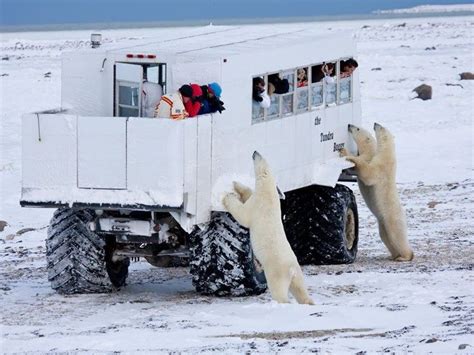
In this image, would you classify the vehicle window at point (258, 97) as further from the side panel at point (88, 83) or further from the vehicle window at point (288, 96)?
the side panel at point (88, 83)

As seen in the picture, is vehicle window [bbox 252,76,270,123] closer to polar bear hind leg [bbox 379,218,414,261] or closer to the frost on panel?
the frost on panel

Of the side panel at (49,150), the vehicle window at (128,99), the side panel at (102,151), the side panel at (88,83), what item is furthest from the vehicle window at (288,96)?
the side panel at (49,150)

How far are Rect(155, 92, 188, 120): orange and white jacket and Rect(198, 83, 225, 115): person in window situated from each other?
0.16 meters

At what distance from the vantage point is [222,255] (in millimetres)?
10227

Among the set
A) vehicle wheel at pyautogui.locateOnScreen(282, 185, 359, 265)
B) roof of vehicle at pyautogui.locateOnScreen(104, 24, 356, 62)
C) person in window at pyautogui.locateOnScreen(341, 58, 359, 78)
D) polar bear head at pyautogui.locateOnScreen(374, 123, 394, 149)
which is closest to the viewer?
roof of vehicle at pyautogui.locateOnScreen(104, 24, 356, 62)

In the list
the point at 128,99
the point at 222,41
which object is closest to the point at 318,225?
the point at 222,41

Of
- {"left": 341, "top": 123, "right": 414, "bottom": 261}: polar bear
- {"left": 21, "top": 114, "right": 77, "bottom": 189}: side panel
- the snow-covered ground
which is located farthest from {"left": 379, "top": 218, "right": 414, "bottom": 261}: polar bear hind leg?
{"left": 21, "top": 114, "right": 77, "bottom": 189}: side panel

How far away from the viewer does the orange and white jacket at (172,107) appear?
32.9 feet

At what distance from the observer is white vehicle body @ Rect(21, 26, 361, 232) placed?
9773 mm

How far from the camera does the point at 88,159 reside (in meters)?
9.95

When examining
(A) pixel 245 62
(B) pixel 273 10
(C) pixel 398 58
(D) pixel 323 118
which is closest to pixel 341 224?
(D) pixel 323 118

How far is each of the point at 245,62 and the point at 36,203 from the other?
2.09 m

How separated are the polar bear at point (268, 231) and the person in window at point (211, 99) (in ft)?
1.67

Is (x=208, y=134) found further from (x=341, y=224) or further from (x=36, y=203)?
(x=341, y=224)
